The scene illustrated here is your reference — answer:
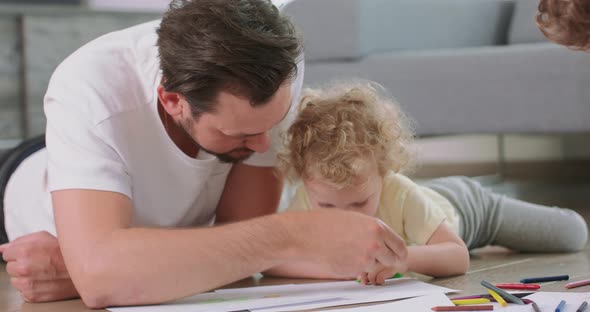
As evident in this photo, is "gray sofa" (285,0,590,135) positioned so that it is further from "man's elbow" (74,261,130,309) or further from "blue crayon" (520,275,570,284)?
"man's elbow" (74,261,130,309)

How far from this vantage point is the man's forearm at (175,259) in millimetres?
1373

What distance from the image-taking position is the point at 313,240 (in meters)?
1.38

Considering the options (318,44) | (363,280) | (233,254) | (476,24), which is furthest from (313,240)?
(476,24)

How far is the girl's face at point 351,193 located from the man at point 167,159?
172 mm

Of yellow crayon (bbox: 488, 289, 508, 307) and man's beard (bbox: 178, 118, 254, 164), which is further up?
man's beard (bbox: 178, 118, 254, 164)

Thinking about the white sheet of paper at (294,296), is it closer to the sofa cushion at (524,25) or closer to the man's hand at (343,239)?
the man's hand at (343,239)

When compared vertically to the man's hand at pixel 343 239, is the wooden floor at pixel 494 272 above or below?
below

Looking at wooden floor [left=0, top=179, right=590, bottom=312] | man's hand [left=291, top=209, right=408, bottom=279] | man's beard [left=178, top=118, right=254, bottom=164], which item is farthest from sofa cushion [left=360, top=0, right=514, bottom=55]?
man's hand [left=291, top=209, right=408, bottom=279]

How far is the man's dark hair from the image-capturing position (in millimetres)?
1391

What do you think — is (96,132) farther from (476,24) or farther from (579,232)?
(476,24)

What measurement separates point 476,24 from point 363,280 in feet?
7.51

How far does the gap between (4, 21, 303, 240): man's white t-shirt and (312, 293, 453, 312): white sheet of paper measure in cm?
43

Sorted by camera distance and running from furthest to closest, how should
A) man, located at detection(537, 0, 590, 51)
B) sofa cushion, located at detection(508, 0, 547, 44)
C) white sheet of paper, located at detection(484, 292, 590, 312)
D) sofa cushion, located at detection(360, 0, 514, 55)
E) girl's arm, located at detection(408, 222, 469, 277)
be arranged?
1. sofa cushion, located at detection(508, 0, 547, 44)
2. sofa cushion, located at detection(360, 0, 514, 55)
3. girl's arm, located at detection(408, 222, 469, 277)
4. white sheet of paper, located at detection(484, 292, 590, 312)
5. man, located at detection(537, 0, 590, 51)

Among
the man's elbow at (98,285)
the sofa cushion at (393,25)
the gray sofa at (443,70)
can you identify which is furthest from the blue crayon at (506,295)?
the sofa cushion at (393,25)
